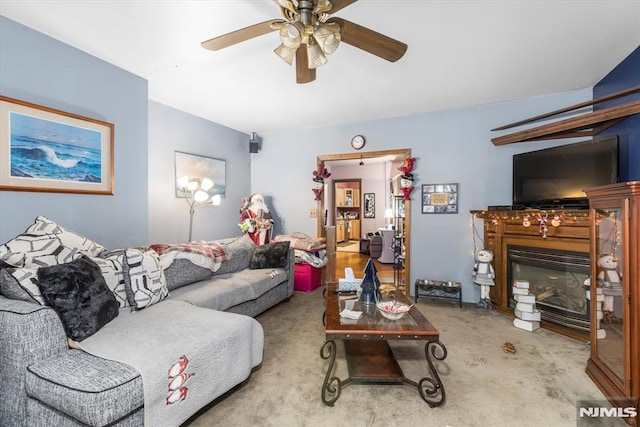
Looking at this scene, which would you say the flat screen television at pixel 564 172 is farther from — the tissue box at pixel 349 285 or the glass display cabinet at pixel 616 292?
the tissue box at pixel 349 285

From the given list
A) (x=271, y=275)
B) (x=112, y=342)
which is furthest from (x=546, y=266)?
(x=112, y=342)

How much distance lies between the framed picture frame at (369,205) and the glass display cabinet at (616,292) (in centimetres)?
710

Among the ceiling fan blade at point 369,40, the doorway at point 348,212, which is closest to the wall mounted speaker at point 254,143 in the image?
the ceiling fan blade at point 369,40

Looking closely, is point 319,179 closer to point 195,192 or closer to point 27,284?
point 195,192

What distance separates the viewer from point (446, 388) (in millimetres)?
1905

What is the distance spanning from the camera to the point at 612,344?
1.86 m

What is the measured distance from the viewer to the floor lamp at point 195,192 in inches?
151

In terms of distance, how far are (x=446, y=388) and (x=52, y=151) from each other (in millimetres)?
3435

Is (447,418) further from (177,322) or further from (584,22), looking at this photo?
(584,22)

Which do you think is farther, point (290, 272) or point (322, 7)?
point (290, 272)

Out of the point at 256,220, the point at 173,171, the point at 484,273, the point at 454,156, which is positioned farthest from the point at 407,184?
the point at 173,171

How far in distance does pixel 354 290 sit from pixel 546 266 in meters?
2.12

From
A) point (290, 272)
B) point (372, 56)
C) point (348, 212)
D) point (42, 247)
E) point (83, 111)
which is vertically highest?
point (372, 56)

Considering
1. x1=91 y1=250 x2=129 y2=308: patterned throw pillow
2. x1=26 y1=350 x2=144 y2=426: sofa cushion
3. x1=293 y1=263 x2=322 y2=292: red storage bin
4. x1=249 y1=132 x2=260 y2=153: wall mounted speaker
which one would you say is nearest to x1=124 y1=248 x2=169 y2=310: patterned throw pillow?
x1=91 y1=250 x2=129 y2=308: patterned throw pillow
